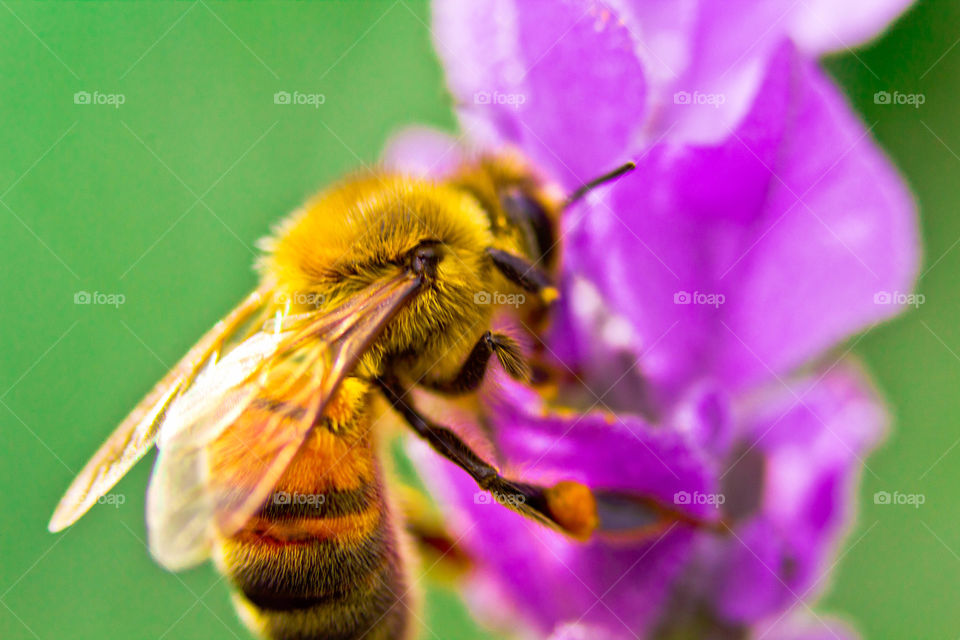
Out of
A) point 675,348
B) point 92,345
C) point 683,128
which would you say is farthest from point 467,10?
point 92,345

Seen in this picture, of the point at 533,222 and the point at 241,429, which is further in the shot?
the point at 533,222

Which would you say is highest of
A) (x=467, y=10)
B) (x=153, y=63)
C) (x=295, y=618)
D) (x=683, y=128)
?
(x=153, y=63)

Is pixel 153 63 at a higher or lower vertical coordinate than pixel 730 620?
higher

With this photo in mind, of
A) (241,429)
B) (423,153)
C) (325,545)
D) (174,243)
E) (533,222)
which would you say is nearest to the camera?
(241,429)

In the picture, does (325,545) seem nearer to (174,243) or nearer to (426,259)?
Result: (426,259)

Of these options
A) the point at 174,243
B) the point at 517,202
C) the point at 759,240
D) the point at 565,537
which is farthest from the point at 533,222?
the point at 174,243

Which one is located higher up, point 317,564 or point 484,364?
point 484,364

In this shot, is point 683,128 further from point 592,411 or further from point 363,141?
point 363,141

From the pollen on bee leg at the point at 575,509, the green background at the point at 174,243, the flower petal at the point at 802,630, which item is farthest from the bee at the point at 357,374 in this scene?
the green background at the point at 174,243
